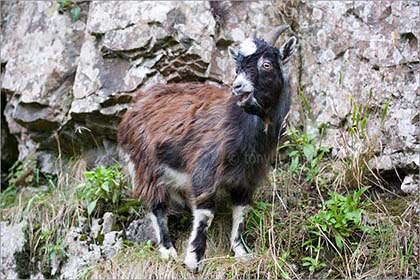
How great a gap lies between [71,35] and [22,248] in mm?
A: 2096

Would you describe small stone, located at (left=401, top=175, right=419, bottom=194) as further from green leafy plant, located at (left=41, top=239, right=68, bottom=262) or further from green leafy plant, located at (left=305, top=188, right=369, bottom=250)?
green leafy plant, located at (left=41, top=239, right=68, bottom=262)

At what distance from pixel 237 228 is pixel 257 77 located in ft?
3.79

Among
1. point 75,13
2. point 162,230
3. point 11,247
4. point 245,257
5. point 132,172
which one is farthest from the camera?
point 75,13

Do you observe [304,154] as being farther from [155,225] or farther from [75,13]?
[75,13]

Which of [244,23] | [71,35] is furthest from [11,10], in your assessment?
[244,23]

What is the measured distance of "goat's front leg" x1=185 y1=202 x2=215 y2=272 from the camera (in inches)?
Answer: 216

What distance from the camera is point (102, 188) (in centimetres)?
623

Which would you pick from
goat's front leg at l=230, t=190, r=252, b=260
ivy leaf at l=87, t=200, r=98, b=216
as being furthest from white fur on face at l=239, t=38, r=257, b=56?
ivy leaf at l=87, t=200, r=98, b=216

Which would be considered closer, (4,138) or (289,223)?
(289,223)

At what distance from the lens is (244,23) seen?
690 centimetres

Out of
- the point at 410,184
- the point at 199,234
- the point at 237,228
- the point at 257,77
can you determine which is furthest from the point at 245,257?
the point at 410,184

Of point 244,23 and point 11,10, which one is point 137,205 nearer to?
point 244,23

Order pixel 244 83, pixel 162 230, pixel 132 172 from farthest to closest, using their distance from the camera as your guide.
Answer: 1. pixel 132 172
2. pixel 162 230
3. pixel 244 83

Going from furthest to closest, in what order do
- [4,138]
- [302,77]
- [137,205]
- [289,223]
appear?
[4,138] → [302,77] → [137,205] → [289,223]
